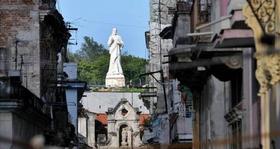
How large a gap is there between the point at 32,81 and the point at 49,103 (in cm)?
415

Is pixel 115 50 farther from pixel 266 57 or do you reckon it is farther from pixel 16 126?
pixel 266 57

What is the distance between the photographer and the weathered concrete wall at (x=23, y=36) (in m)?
41.4

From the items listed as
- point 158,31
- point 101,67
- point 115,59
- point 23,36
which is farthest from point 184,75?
point 101,67

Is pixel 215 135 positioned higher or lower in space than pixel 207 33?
lower

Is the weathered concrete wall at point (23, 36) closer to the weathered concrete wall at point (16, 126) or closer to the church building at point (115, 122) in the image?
the weathered concrete wall at point (16, 126)

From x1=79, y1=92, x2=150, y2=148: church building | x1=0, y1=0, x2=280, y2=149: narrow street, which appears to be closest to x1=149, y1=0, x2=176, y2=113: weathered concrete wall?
x1=0, y1=0, x2=280, y2=149: narrow street

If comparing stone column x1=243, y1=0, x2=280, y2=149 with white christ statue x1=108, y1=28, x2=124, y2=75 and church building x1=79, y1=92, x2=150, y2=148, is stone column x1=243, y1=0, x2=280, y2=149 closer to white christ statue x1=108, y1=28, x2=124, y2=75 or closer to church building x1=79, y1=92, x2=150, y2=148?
church building x1=79, y1=92, x2=150, y2=148

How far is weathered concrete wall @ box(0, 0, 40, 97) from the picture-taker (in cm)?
4138

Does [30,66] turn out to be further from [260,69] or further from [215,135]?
[260,69]

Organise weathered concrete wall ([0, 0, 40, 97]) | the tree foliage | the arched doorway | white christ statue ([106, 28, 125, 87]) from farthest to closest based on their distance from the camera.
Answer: the tree foliage → white christ statue ([106, 28, 125, 87]) → the arched doorway → weathered concrete wall ([0, 0, 40, 97])

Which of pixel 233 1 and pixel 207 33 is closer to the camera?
pixel 233 1

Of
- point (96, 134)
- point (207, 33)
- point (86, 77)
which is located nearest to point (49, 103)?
point (207, 33)

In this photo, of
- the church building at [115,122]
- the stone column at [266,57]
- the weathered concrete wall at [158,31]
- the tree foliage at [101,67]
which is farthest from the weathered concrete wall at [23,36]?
the tree foliage at [101,67]

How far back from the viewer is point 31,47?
→ 41.8m
